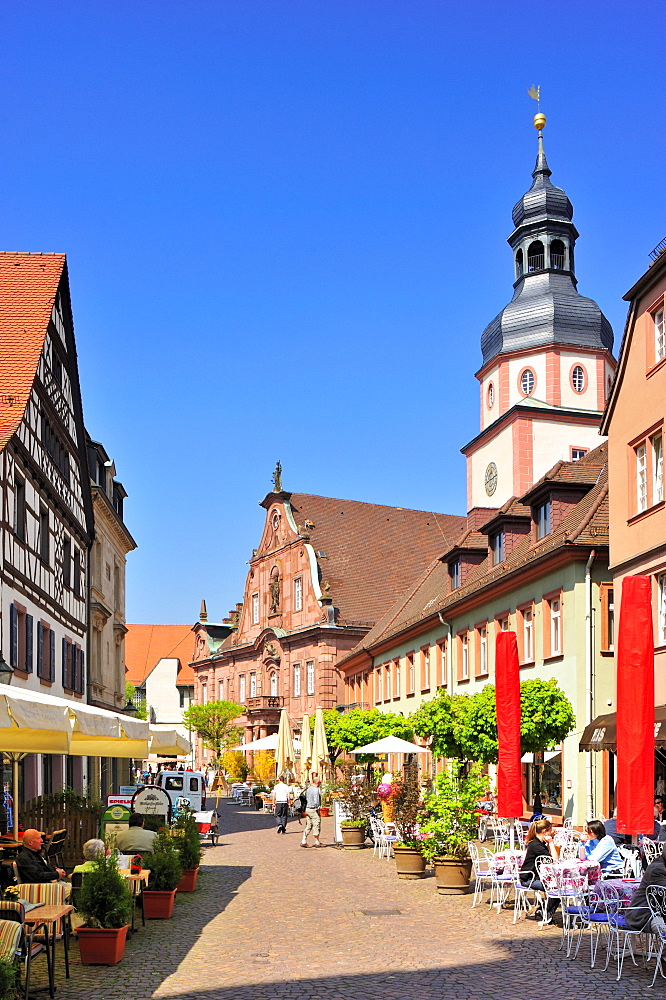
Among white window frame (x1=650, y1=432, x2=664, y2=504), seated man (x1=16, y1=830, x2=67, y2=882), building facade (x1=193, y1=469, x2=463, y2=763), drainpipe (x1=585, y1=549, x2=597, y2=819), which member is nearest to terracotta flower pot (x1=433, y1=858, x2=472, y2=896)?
seated man (x1=16, y1=830, x2=67, y2=882)

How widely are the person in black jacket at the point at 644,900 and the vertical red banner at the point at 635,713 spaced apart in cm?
38

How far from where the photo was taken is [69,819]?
58.7 ft

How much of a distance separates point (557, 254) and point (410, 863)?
40.5 meters

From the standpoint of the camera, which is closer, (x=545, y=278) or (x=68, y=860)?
(x=68, y=860)

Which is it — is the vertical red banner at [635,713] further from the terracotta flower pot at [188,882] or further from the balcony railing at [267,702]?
the balcony railing at [267,702]

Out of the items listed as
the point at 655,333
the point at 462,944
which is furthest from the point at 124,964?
the point at 655,333

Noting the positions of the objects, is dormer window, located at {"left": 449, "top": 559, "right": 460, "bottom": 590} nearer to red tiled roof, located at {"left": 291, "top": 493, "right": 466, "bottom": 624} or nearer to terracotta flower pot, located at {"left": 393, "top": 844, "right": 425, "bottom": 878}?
terracotta flower pot, located at {"left": 393, "top": 844, "right": 425, "bottom": 878}

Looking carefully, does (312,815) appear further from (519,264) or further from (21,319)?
(519,264)

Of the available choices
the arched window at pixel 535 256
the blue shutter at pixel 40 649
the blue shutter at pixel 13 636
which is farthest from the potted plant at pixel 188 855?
the arched window at pixel 535 256

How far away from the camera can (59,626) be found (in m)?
32.7

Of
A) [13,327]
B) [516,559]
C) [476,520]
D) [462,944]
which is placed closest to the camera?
[462,944]

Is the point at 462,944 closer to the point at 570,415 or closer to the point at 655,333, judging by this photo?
the point at 655,333

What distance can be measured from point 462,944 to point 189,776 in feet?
68.5

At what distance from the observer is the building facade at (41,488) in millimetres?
25766
